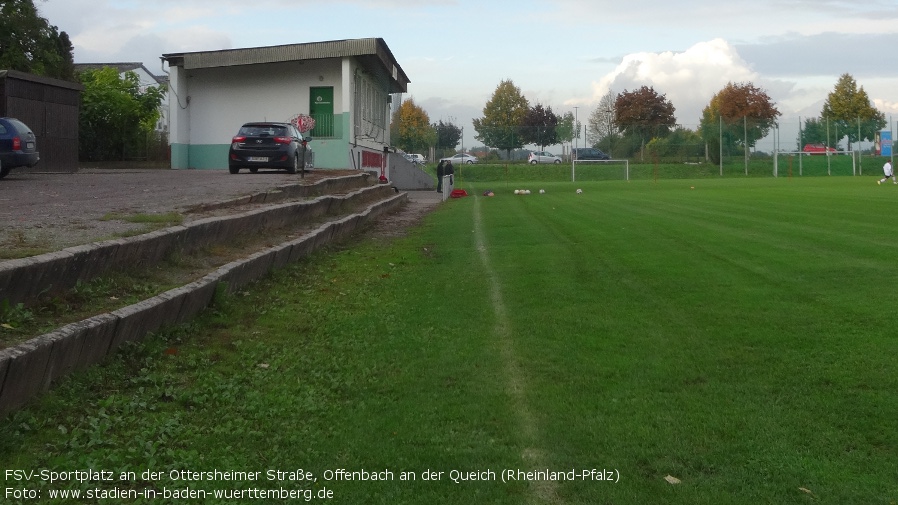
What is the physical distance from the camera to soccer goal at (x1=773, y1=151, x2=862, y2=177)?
59.3m

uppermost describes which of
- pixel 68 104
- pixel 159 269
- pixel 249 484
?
pixel 68 104

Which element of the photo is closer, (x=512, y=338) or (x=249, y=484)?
(x=249, y=484)

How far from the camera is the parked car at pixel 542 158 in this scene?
2419 inches

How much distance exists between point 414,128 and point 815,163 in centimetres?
4111

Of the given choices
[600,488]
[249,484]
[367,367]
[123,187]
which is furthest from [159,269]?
[123,187]

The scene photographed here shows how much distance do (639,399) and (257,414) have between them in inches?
88.3

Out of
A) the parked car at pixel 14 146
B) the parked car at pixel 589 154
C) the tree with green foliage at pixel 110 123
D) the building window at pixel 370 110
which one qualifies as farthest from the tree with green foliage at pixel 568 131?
the parked car at pixel 14 146

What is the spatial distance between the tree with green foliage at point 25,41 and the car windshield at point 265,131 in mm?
25652

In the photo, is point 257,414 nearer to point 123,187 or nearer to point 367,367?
point 367,367

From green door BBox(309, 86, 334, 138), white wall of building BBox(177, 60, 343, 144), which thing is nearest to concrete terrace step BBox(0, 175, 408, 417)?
green door BBox(309, 86, 334, 138)

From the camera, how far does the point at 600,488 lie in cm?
413

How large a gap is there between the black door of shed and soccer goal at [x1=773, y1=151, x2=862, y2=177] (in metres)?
44.5

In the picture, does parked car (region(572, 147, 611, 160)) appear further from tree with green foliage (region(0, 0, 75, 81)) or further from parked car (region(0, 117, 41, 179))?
parked car (region(0, 117, 41, 179))

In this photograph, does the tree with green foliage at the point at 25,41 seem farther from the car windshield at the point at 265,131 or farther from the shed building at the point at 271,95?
the car windshield at the point at 265,131
